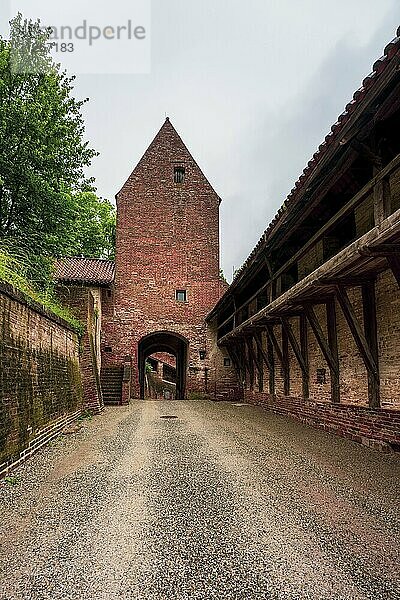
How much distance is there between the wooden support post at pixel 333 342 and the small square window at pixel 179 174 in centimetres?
1533

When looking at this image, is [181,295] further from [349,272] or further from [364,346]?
[349,272]

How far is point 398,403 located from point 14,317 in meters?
5.22

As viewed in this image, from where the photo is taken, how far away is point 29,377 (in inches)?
300

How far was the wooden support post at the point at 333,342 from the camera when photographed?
945 centimetres

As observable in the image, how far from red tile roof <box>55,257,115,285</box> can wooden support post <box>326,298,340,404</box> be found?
1215cm

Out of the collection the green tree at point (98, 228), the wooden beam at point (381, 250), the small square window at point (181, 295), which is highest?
the green tree at point (98, 228)

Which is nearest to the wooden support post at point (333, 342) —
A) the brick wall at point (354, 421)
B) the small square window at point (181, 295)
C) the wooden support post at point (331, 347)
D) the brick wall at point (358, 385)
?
the wooden support post at point (331, 347)

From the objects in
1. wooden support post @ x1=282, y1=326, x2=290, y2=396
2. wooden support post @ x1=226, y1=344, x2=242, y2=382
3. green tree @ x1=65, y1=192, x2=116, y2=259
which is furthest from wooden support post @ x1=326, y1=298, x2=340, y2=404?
green tree @ x1=65, y1=192, x2=116, y2=259

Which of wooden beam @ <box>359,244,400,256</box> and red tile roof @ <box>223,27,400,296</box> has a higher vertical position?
red tile roof @ <box>223,27,400,296</box>

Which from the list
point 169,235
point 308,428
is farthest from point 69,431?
point 169,235

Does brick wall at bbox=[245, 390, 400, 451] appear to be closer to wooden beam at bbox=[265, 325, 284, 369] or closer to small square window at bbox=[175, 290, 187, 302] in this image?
wooden beam at bbox=[265, 325, 284, 369]

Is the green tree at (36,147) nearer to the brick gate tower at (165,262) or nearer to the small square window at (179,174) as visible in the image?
the brick gate tower at (165,262)

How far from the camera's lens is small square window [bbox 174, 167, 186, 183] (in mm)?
23891

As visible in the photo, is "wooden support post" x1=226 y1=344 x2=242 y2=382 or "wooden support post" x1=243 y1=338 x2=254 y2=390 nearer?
"wooden support post" x1=243 y1=338 x2=254 y2=390
